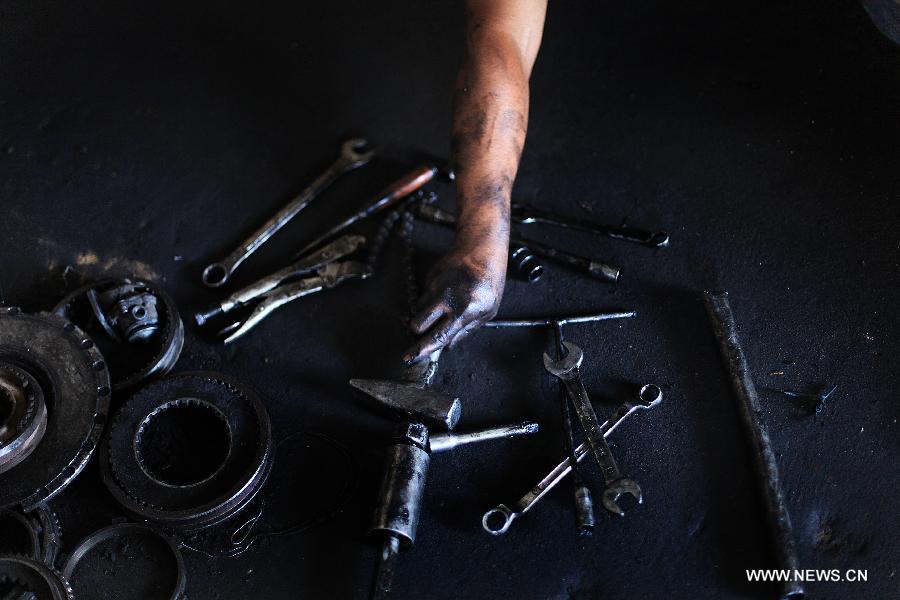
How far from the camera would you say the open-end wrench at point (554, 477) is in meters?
2.03

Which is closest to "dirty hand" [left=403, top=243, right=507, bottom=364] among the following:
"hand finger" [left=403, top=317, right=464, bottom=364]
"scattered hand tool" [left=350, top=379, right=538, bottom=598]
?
"hand finger" [left=403, top=317, right=464, bottom=364]

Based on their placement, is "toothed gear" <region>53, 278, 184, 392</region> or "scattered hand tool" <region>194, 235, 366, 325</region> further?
"scattered hand tool" <region>194, 235, 366, 325</region>

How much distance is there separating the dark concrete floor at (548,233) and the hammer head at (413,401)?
6.2 inches

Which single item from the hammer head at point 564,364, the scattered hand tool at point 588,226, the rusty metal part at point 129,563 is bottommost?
the rusty metal part at point 129,563

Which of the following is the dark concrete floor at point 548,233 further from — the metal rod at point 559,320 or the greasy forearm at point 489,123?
the greasy forearm at point 489,123

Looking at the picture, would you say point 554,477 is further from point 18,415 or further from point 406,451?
point 18,415

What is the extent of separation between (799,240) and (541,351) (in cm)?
91

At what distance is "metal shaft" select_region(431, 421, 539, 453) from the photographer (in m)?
2.11

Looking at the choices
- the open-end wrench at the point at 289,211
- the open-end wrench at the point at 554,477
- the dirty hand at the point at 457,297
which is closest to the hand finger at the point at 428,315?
the dirty hand at the point at 457,297

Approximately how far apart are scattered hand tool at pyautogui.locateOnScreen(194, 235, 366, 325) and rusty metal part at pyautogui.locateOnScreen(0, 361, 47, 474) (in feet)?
1.58

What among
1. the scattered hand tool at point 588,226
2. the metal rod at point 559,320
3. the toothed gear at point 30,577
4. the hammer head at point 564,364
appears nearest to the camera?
the toothed gear at point 30,577

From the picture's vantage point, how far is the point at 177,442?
219 cm
